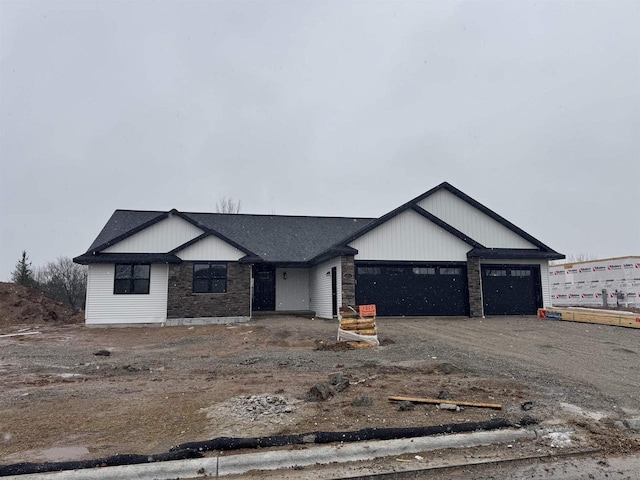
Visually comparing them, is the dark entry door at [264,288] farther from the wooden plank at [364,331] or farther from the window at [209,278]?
the wooden plank at [364,331]

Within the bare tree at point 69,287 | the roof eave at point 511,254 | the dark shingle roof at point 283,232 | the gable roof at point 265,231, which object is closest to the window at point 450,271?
the roof eave at point 511,254

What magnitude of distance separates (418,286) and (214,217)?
13.9 metres

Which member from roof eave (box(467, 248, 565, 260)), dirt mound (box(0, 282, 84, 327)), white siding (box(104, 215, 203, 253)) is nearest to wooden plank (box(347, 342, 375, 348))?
roof eave (box(467, 248, 565, 260))

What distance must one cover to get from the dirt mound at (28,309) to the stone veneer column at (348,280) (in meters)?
14.3

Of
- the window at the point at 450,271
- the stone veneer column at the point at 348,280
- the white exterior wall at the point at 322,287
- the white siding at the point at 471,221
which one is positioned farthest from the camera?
the white siding at the point at 471,221

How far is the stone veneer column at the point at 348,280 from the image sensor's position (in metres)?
17.0

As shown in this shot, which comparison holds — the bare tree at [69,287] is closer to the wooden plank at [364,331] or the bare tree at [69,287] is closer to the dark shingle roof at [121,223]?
the dark shingle roof at [121,223]

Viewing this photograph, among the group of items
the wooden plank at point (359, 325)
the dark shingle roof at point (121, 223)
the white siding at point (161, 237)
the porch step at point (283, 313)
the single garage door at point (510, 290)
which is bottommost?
the porch step at point (283, 313)

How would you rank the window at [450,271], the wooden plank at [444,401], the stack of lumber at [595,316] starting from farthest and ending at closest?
1. the window at [450,271]
2. the stack of lumber at [595,316]
3. the wooden plank at [444,401]

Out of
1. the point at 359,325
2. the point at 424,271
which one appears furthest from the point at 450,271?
the point at 359,325

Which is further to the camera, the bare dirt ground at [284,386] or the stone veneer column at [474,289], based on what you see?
the stone veneer column at [474,289]

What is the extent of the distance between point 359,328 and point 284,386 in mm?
4747

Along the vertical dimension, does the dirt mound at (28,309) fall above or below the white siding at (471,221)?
below

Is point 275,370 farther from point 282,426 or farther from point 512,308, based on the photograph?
point 512,308
